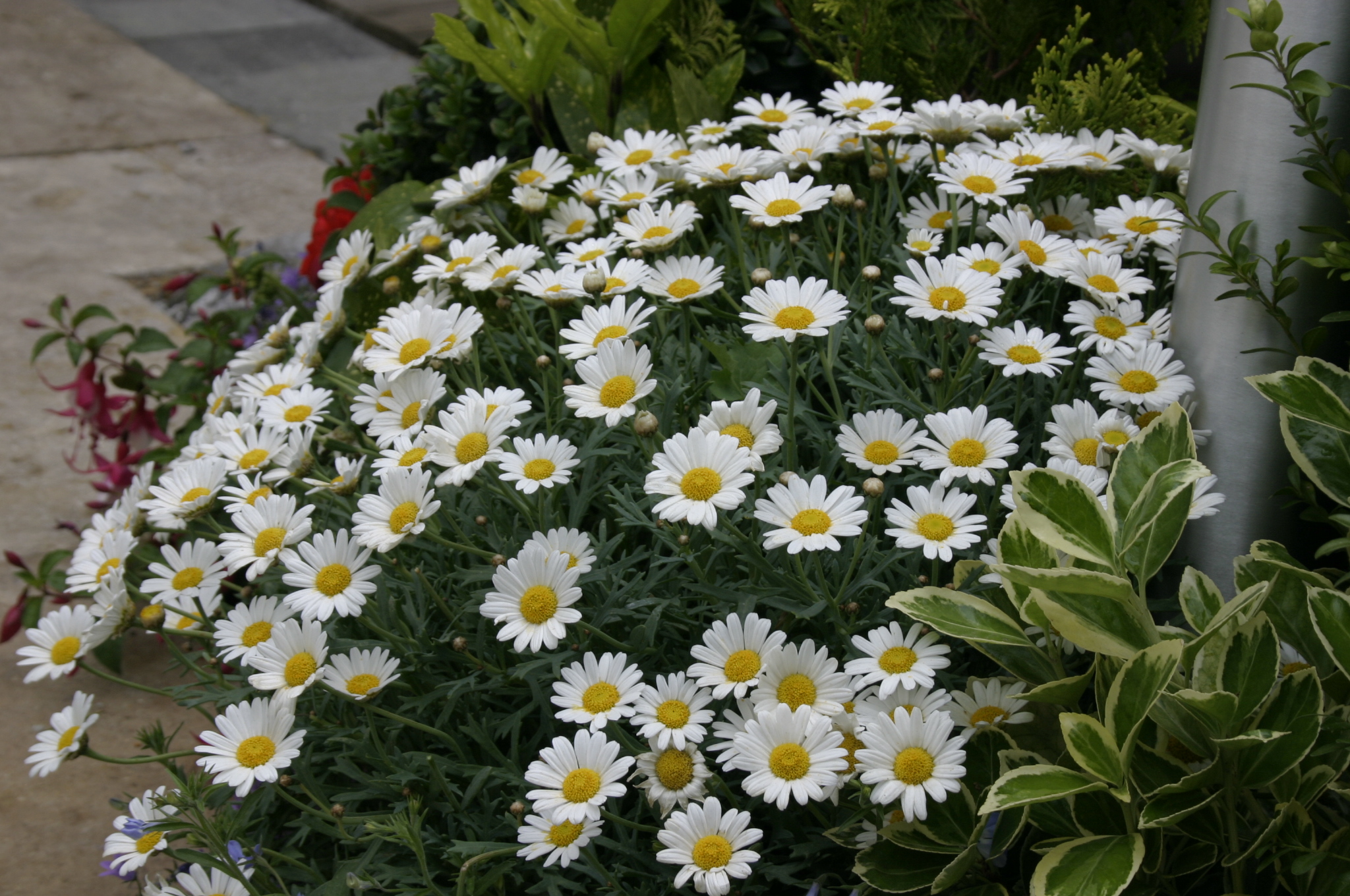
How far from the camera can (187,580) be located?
5.81 ft

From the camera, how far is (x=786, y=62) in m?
3.14

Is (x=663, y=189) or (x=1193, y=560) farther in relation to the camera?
(x=663, y=189)

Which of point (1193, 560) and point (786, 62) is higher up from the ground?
point (786, 62)

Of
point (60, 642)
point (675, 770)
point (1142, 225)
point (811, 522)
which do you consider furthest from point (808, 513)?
point (60, 642)

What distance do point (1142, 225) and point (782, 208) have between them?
1.96 ft

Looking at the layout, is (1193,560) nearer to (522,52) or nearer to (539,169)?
(539,169)

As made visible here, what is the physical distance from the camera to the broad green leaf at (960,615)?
134 centimetres

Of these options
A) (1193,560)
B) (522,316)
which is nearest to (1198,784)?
(1193,560)

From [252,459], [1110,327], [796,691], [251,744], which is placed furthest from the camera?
[252,459]

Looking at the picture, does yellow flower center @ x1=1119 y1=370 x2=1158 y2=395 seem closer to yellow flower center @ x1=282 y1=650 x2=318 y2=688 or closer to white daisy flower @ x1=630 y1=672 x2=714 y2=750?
white daisy flower @ x1=630 y1=672 x2=714 y2=750

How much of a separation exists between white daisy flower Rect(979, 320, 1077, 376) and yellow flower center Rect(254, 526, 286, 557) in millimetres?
1034

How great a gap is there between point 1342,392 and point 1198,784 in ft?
1.80

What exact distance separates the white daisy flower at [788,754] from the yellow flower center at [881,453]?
14.7 inches

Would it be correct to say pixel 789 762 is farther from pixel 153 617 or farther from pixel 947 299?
pixel 153 617
